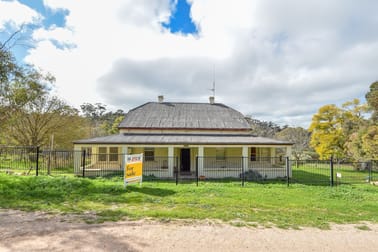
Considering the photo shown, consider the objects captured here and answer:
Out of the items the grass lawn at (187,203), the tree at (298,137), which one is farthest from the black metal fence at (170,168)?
the tree at (298,137)

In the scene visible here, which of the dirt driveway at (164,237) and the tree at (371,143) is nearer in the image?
the dirt driveway at (164,237)

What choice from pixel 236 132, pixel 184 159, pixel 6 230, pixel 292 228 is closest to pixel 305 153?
pixel 236 132

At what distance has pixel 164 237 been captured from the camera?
15.4ft

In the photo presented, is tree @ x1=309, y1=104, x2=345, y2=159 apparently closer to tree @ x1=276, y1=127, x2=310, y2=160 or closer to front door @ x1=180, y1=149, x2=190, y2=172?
tree @ x1=276, y1=127, x2=310, y2=160

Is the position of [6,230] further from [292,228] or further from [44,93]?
[44,93]

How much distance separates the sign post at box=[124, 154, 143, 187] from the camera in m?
9.71

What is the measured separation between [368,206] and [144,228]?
8.39 meters

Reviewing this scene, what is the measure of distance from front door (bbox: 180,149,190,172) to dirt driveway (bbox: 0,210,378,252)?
41.9ft

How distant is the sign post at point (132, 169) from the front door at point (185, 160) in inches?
322

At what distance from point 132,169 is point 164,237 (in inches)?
228

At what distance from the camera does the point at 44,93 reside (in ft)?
70.4

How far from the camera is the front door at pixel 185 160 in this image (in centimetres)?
1842

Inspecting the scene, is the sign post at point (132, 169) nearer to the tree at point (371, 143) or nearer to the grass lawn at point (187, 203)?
the grass lawn at point (187, 203)

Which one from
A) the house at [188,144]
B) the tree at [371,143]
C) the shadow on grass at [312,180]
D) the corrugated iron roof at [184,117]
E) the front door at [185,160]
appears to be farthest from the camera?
the corrugated iron roof at [184,117]
